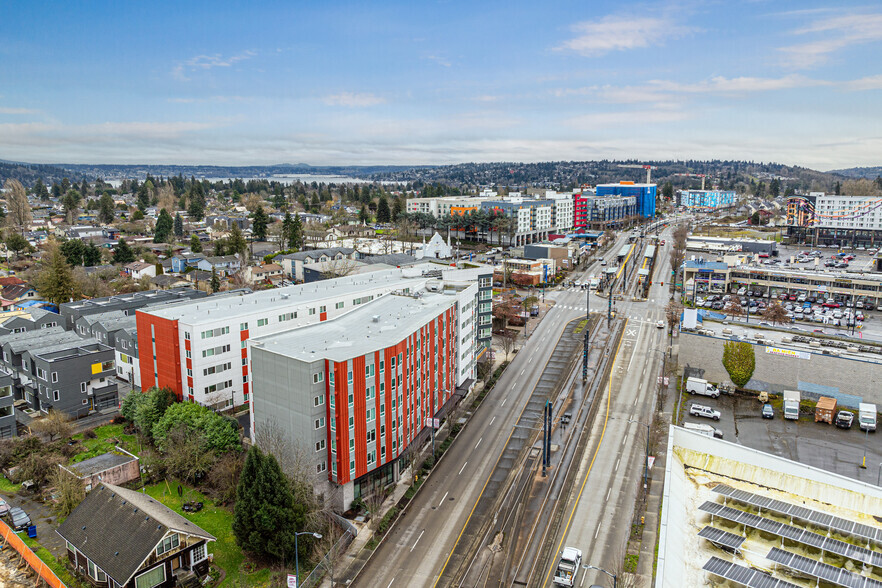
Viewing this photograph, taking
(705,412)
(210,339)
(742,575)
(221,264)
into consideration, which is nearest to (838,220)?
(705,412)

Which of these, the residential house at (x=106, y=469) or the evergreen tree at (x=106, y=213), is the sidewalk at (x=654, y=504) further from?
the evergreen tree at (x=106, y=213)

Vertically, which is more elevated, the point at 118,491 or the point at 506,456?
the point at 118,491

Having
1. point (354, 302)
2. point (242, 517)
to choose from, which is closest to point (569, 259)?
point (354, 302)

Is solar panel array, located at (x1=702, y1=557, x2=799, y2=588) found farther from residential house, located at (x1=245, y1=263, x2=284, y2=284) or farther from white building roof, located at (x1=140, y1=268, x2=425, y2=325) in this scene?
residential house, located at (x1=245, y1=263, x2=284, y2=284)

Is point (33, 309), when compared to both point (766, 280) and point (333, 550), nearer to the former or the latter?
point (333, 550)

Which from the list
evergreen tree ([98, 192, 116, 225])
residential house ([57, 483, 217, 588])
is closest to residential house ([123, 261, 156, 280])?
evergreen tree ([98, 192, 116, 225])

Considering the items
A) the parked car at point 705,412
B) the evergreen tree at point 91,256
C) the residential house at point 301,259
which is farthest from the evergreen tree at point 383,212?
the parked car at point 705,412
